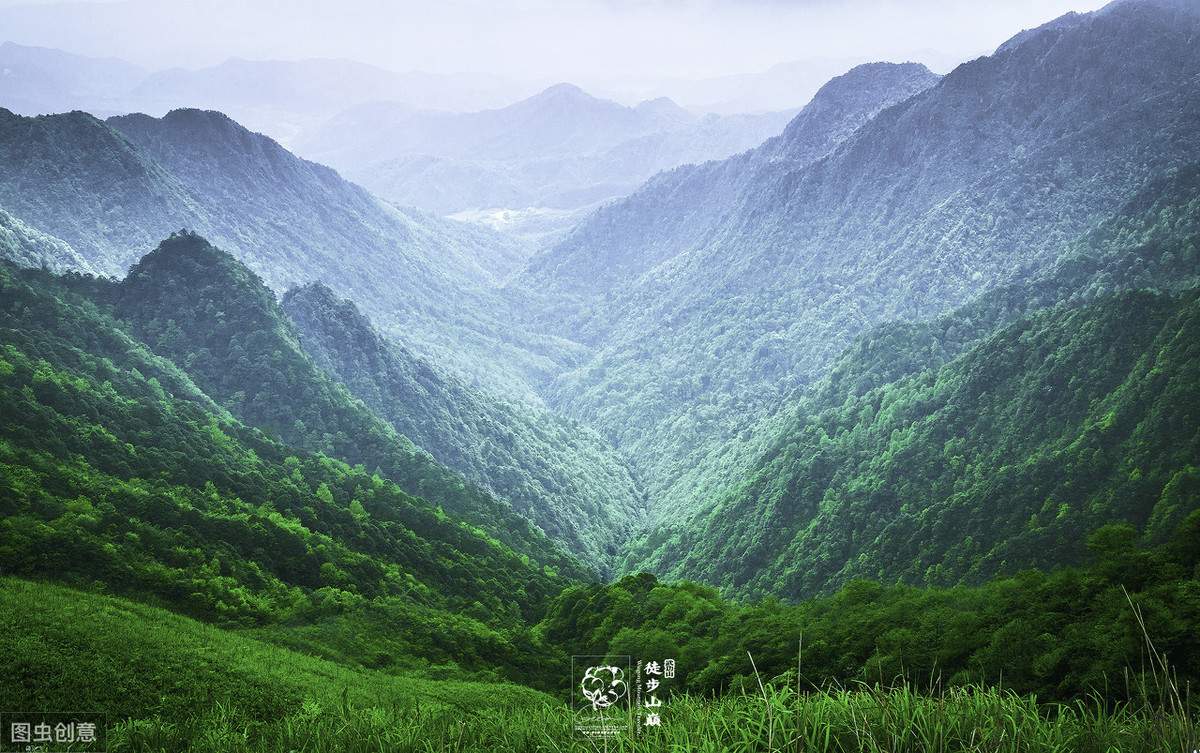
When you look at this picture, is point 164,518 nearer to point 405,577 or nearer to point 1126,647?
point 405,577

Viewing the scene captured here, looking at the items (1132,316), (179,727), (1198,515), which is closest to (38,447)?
(179,727)

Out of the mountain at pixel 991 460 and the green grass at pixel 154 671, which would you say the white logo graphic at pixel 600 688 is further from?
the mountain at pixel 991 460

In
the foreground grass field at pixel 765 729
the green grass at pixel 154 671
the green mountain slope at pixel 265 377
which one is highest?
the green mountain slope at pixel 265 377

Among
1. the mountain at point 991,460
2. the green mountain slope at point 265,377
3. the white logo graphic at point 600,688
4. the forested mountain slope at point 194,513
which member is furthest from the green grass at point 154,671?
the green mountain slope at point 265,377

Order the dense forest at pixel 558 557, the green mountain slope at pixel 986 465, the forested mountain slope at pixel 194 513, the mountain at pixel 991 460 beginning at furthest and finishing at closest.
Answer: the mountain at pixel 991 460 → the green mountain slope at pixel 986 465 → the forested mountain slope at pixel 194 513 → the dense forest at pixel 558 557

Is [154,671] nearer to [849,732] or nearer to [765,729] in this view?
[765,729]

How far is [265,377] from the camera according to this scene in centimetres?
16762

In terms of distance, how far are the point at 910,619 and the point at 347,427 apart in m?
126

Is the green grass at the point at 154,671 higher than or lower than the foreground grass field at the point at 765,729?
lower

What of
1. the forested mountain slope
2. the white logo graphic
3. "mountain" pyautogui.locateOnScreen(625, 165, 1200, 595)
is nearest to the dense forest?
the forested mountain slope

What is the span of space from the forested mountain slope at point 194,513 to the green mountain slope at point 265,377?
12.1 metres

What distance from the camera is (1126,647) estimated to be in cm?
5016

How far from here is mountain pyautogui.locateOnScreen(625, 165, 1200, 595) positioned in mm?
115562

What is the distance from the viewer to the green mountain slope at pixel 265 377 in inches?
6378
